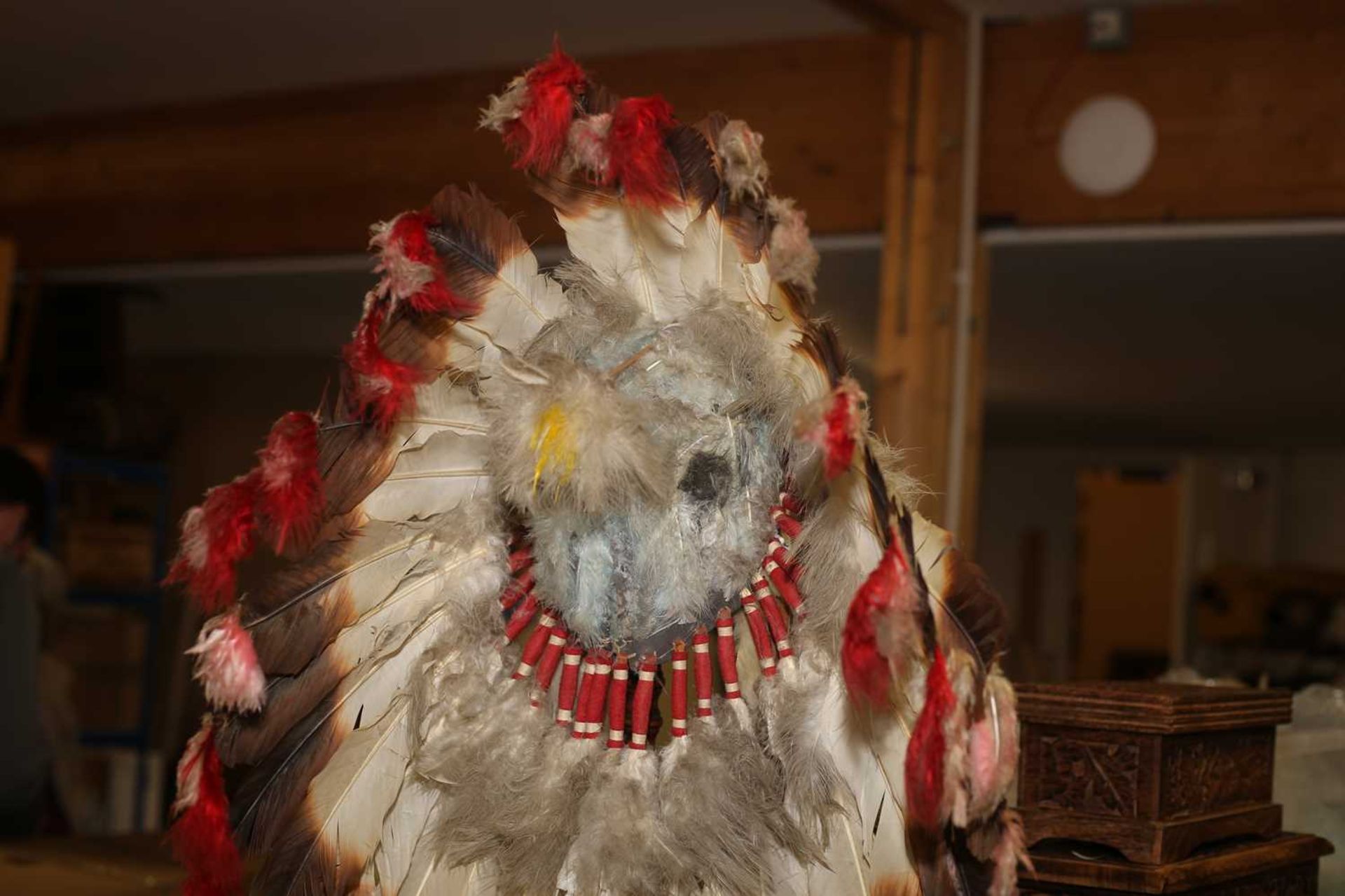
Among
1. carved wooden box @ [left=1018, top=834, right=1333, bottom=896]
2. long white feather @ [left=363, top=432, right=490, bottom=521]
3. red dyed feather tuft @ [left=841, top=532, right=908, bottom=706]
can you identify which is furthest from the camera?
carved wooden box @ [left=1018, top=834, right=1333, bottom=896]

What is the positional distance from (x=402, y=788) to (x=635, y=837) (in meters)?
0.26

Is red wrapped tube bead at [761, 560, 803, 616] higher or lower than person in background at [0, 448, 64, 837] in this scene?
higher

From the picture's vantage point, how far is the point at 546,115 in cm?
134

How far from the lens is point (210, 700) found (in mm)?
1346

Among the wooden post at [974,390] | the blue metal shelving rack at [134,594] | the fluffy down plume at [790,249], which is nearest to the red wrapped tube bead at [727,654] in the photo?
the fluffy down plume at [790,249]

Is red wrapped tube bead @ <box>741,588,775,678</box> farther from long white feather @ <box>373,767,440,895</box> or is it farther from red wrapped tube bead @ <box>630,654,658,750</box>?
long white feather @ <box>373,767,440,895</box>

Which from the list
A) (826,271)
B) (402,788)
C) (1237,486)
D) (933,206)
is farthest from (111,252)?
(1237,486)

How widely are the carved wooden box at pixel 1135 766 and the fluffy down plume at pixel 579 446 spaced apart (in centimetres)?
65

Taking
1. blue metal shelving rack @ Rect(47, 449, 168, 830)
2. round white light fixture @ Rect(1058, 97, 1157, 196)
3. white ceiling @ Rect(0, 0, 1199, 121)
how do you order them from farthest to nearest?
blue metal shelving rack @ Rect(47, 449, 168, 830)
white ceiling @ Rect(0, 0, 1199, 121)
round white light fixture @ Rect(1058, 97, 1157, 196)

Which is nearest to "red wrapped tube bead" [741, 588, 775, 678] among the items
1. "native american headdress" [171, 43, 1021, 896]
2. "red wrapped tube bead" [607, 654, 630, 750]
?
"native american headdress" [171, 43, 1021, 896]

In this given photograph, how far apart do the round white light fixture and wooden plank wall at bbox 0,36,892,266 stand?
1.66ft

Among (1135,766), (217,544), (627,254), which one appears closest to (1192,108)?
(1135,766)

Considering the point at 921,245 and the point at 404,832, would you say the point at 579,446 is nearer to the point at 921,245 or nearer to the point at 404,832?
the point at 404,832

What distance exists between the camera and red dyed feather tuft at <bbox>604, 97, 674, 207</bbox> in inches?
51.9
